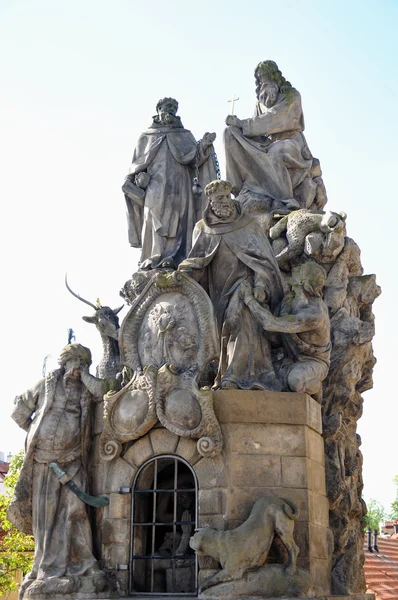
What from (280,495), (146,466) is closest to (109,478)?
(146,466)

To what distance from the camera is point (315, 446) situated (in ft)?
33.1

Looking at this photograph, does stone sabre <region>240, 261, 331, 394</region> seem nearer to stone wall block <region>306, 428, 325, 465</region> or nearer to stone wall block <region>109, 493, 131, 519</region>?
stone wall block <region>306, 428, 325, 465</region>

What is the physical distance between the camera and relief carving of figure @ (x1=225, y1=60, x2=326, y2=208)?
43.3ft

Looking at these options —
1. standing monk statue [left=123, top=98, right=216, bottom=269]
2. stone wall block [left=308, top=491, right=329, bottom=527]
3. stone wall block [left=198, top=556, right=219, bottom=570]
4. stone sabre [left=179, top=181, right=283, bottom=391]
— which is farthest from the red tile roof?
standing monk statue [left=123, top=98, right=216, bottom=269]

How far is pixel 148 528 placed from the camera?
10.1m

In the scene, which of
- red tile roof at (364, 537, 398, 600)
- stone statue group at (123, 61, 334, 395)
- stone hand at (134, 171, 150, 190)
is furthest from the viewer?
red tile roof at (364, 537, 398, 600)

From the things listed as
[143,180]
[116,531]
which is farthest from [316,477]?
[143,180]

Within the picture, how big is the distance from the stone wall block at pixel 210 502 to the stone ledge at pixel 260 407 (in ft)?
2.64

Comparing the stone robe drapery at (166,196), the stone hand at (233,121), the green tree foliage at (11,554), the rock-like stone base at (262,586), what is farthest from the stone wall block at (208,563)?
the green tree foliage at (11,554)

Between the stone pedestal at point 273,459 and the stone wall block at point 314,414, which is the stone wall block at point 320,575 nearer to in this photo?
the stone pedestal at point 273,459

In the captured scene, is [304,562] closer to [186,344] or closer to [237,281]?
[186,344]

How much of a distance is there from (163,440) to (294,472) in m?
1.55

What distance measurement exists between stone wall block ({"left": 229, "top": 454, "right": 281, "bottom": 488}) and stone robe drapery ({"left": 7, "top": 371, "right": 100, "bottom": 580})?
6.40ft

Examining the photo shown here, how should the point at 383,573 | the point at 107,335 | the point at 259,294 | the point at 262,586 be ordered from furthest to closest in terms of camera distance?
the point at 383,573 < the point at 107,335 < the point at 259,294 < the point at 262,586
